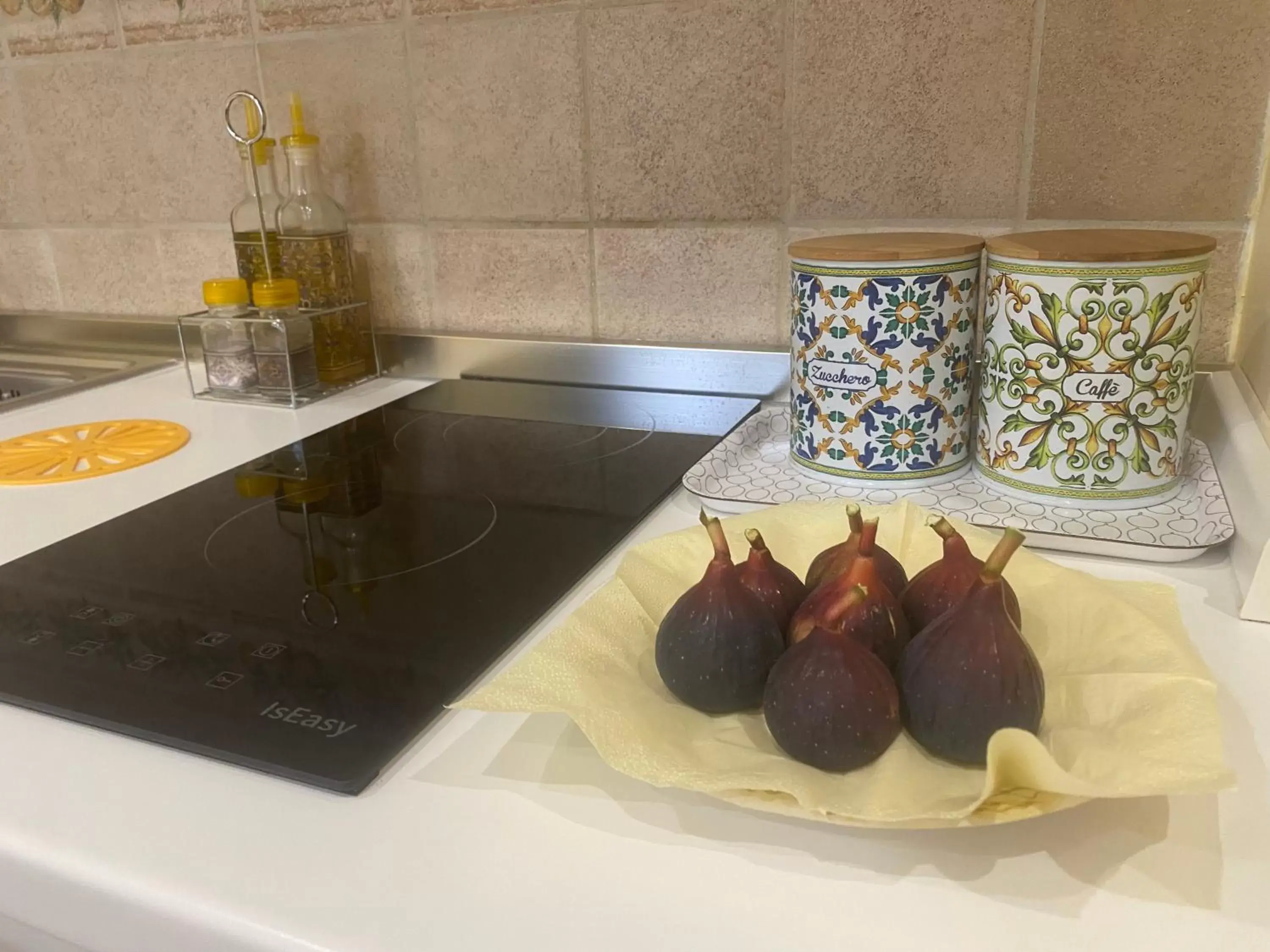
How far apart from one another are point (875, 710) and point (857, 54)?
57cm

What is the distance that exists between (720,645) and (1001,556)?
11cm

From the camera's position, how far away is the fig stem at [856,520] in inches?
15.0

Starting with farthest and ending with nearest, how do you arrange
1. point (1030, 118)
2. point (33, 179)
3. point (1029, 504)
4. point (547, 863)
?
point (33, 179)
point (1030, 118)
point (1029, 504)
point (547, 863)

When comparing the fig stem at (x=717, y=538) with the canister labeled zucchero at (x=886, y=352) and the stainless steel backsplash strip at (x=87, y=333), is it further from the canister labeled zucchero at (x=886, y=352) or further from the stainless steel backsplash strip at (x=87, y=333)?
the stainless steel backsplash strip at (x=87, y=333)

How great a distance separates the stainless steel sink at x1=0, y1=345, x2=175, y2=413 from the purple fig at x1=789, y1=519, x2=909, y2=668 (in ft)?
3.04

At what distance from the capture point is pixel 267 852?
1.11 feet

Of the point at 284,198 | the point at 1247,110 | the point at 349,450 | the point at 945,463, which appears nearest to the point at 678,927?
the point at 945,463

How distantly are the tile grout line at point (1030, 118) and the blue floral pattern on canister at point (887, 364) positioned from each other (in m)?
0.14

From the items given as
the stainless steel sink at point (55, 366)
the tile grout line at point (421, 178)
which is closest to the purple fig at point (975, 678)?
the tile grout line at point (421, 178)

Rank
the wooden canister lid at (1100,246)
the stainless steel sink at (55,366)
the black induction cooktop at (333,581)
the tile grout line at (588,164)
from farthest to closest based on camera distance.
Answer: the stainless steel sink at (55,366), the tile grout line at (588,164), the wooden canister lid at (1100,246), the black induction cooktop at (333,581)

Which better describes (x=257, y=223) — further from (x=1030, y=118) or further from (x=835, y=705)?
(x=835, y=705)

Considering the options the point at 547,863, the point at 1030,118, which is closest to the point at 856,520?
the point at 547,863

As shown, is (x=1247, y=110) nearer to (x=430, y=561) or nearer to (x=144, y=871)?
(x=430, y=561)

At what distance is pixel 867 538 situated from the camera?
37 centimetres
